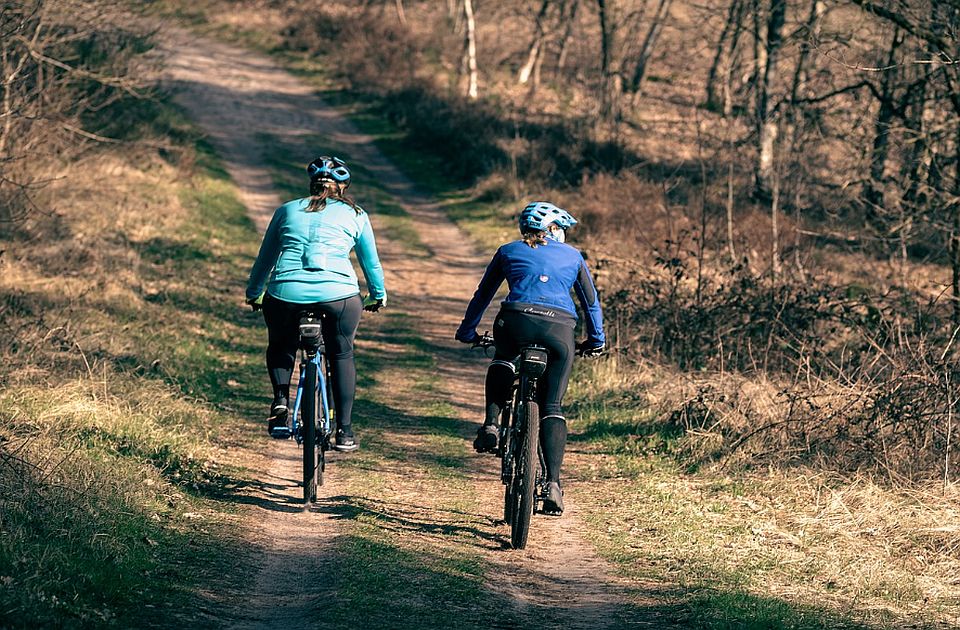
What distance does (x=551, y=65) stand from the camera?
44062 mm

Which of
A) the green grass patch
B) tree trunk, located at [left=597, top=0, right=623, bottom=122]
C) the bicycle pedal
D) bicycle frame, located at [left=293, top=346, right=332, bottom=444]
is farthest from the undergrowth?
tree trunk, located at [left=597, top=0, right=623, bottom=122]

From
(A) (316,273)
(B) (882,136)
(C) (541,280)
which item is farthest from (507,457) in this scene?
(B) (882,136)

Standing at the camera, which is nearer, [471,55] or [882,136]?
[882,136]

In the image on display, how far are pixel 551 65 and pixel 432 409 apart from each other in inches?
1389

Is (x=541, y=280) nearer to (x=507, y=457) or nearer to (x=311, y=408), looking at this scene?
(x=507, y=457)

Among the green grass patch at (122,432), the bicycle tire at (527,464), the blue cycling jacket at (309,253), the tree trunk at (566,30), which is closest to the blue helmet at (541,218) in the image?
the blue cycling jacket at (309,253)

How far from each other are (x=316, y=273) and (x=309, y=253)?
0.44 feet

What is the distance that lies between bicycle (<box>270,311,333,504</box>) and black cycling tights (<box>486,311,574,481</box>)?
1.17 m

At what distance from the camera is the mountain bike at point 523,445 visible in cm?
643

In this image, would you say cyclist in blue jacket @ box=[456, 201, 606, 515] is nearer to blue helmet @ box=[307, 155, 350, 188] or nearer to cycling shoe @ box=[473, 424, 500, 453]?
cycling shoe @ box=[473, 424, 500, 453]

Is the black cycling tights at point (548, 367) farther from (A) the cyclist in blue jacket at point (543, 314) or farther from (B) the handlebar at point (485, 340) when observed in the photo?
(B) the handlebar at point (485, 340)

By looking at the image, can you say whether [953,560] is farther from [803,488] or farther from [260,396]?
[260,396]

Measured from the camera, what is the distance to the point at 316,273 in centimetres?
688

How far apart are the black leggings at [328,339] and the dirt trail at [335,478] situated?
829 mm
